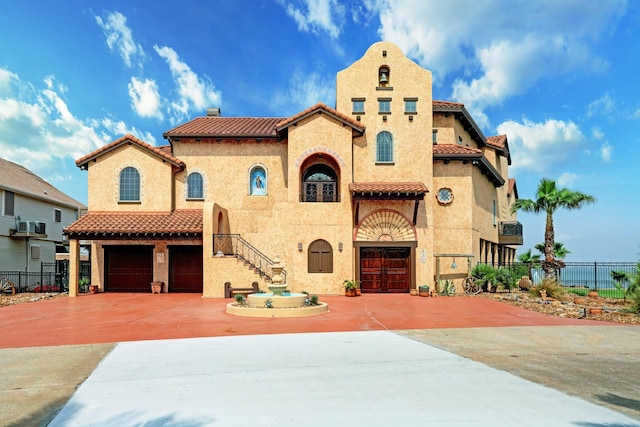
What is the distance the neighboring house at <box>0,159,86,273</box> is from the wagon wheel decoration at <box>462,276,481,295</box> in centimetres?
3106

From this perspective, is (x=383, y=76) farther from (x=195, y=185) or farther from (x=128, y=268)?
(x=128, y=268)

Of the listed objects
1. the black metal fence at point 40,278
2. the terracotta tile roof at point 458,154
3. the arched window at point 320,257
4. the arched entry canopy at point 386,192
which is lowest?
the black metal fence at point 40,278

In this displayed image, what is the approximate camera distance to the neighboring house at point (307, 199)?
23.4m

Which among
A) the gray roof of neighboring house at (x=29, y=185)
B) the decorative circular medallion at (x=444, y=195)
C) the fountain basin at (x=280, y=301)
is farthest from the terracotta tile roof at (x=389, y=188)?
the gray roof of neighboring house at (x=29, y=185)

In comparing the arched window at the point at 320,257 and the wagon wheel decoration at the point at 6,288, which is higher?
the arched window at the point at 320,257

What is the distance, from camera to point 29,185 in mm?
35719

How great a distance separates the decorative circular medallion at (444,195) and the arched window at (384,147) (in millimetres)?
3591

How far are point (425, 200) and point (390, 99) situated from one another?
5975mm

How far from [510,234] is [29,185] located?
124 ft

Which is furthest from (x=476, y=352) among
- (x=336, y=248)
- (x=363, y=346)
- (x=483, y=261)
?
(x=483, y=261)

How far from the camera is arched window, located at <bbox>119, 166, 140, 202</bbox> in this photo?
25391mm

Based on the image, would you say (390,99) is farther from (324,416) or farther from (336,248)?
(324,416)

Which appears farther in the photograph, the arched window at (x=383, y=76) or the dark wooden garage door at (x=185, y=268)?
the dark wooden garage door at (x=185, y=268)

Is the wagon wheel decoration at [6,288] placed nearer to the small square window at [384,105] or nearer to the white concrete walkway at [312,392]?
the white concrete walkway at [312,392]
